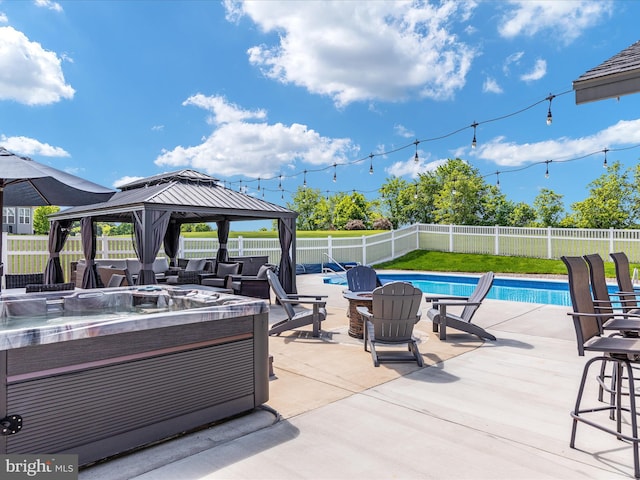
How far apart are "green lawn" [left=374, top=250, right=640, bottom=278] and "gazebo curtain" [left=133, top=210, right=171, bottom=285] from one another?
39.1 ft

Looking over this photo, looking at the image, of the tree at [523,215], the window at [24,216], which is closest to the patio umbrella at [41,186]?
the tree at [523,215]

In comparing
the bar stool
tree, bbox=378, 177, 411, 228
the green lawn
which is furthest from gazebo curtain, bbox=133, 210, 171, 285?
tree, bbox=378, 177, 411, 228

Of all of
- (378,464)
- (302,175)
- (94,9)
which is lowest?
(378,464)

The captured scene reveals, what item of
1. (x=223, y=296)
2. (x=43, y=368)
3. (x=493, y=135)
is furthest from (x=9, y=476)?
(x=493, y=135)

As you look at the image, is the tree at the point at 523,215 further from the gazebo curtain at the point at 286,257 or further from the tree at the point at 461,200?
the gazebo curtain at the point at 286,257

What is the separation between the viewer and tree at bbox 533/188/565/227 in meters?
29.7

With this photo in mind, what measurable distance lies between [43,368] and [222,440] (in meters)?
1.20

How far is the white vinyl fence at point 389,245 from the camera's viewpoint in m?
12.3

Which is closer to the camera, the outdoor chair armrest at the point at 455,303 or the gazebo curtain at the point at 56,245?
the outdoor chair armrest at the point at 455,303

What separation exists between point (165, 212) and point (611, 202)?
25.7 meters

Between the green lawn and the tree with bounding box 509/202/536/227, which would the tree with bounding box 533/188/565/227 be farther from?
→ the green lawn

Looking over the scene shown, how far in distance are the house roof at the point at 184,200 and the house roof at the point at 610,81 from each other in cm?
675

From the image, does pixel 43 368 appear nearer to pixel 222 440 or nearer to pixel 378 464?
pixel 222 440

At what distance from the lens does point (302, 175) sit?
2084 cm
